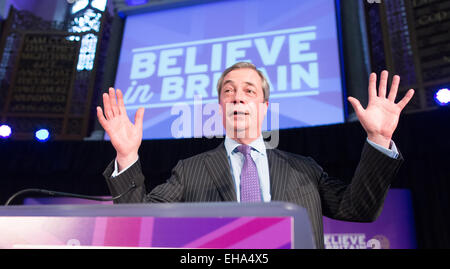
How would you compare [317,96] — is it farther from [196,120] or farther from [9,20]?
[9,20]

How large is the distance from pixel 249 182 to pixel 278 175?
110mm

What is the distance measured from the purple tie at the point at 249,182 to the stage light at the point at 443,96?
9.99 feet

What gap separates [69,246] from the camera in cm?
47

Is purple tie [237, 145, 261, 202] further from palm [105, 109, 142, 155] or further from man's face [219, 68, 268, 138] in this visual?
palm [105, 109, 142, 155]

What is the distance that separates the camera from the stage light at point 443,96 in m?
3.36

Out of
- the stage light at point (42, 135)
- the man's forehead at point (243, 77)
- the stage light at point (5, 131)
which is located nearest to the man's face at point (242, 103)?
the man's forehead at point (243, 77)

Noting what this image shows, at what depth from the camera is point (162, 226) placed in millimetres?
463

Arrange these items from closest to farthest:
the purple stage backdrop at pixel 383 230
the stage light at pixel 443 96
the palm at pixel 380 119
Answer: the palm at pixel 380 119, the purple stage backdrop at pixel 383 230, the stage light at pixel 443 96

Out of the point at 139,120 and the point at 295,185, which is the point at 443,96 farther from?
the point at 139,120

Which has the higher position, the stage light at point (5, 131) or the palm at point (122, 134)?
the stage light at point (5, 131)

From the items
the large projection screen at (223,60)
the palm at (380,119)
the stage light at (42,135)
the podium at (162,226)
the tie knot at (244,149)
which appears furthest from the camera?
the stage light at (42,135)

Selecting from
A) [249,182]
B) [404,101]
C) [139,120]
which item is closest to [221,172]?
[249,182]

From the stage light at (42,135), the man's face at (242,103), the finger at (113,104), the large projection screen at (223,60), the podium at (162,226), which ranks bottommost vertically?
the podium at (162,226)

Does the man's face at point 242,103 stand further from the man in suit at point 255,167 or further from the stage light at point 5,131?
the stage light at point 5,131
